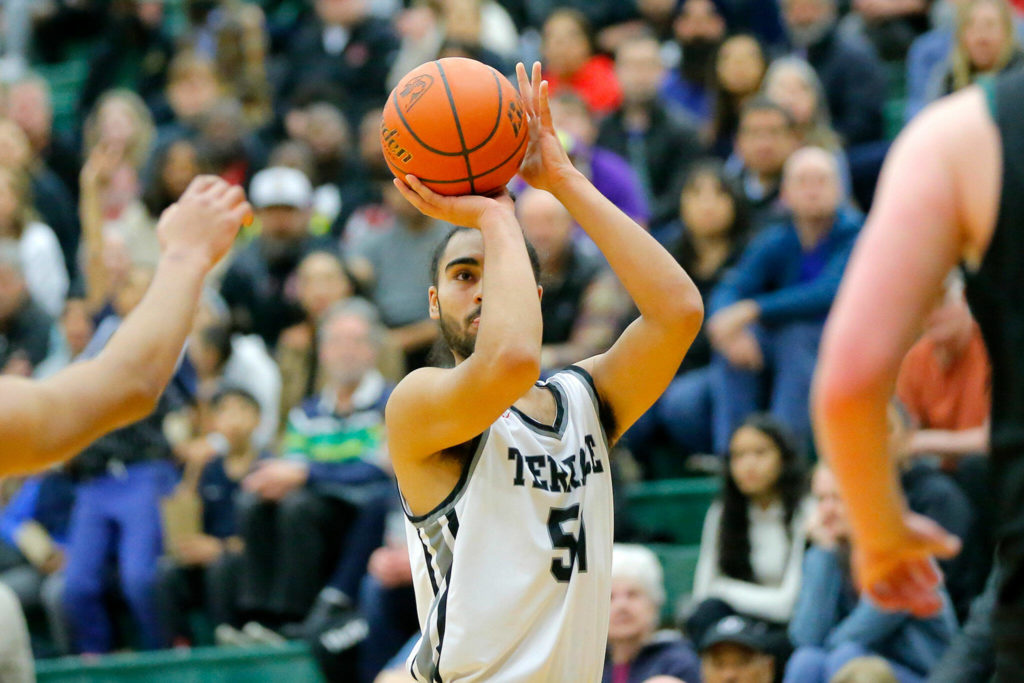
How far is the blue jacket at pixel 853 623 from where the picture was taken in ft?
19.0

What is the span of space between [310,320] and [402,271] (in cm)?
68

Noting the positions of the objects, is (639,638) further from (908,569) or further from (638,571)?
(908,569)

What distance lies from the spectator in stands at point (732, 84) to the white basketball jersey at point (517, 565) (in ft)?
→ 21.1

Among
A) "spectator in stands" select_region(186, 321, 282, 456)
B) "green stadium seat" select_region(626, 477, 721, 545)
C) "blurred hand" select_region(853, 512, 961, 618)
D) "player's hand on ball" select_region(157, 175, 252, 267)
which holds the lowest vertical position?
"green stadium seat" select_region(626, 477, 721, 545)

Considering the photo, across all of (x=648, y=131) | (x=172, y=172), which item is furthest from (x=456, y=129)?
(x=172, y=172)

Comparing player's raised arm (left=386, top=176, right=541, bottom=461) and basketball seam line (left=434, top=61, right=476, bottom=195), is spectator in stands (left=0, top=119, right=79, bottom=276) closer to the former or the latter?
basketball seam line (left=434, top=61, right=476, bottom=195)

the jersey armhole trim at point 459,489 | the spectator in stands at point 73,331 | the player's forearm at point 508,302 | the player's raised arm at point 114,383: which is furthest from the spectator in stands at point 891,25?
the player's raised arm at point 114,383

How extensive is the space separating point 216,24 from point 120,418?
10772 millimetres

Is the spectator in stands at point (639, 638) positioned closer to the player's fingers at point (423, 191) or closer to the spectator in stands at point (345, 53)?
the player's fingers at point (423, 191)

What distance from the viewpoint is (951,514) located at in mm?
6062

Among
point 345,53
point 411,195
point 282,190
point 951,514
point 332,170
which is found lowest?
point 951,514

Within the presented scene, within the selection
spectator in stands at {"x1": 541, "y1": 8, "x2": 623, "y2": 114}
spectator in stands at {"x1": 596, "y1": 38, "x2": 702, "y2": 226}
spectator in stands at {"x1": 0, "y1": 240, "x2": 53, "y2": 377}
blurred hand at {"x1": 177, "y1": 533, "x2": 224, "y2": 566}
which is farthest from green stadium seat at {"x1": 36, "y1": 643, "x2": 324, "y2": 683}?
spectator in stands at {"x1": 541, "y1": 8, "x2": 623, "y2": 114}

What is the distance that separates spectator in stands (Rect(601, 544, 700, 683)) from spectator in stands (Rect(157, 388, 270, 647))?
8.56 ft

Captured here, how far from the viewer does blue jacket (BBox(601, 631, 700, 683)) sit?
18.8 ft
